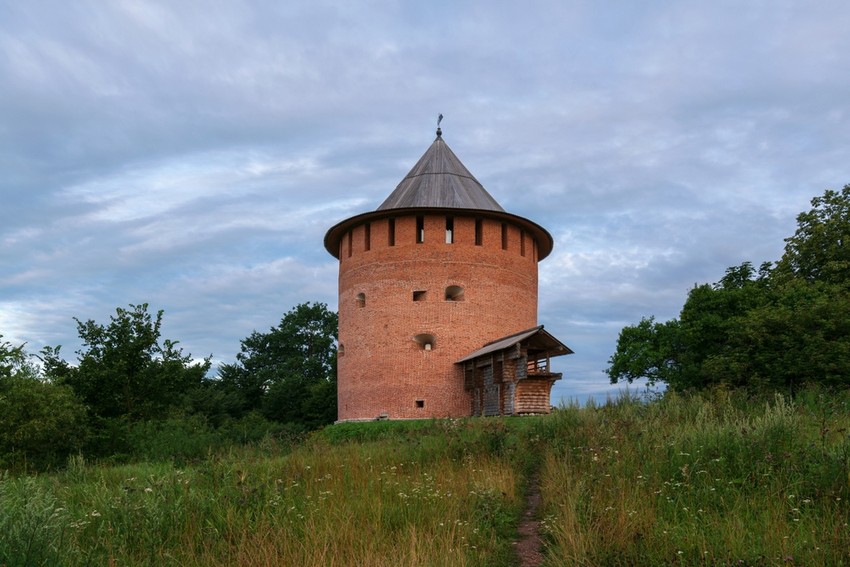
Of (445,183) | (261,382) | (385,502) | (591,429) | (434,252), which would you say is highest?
(445,183)

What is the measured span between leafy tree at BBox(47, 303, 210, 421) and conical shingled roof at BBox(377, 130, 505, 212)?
9.41 meters

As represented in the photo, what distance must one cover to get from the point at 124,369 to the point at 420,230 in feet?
35.4

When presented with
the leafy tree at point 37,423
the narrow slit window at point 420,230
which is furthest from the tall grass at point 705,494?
the narrow slit window at point 420,230

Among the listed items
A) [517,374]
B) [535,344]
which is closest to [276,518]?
[517,374]

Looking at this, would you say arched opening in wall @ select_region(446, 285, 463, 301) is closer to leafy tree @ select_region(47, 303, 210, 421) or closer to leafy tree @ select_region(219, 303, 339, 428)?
leafy tree @ select_region(47, 303, 210, 421)

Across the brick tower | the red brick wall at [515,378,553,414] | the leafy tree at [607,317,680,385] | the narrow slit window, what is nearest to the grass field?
the red brick wall at [515,378,553,414]

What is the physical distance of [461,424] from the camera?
Result: 1229 centimetres

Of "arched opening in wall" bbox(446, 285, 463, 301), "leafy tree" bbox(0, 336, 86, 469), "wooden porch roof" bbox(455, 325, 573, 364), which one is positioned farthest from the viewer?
"arched opening in wall" bbox(446, 285, 463, 301)

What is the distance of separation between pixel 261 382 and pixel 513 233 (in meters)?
23.3

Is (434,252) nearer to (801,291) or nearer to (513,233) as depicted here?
(513,233)

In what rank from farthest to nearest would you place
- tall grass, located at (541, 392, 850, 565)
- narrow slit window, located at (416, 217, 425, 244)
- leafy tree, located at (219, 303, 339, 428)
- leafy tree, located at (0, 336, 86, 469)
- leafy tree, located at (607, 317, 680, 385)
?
leafy tree, located at (219, 303, 339, 428) → leafy tree, located at (607, 317, 680, 385) → narrow slit window, located at (416, 217, 425, 244) → leafy tree, located at (0, 336, 86, 469) → tall grass, located at (541, 392, 850, 565)

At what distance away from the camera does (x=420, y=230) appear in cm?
2531

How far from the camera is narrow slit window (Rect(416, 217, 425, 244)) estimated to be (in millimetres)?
25062

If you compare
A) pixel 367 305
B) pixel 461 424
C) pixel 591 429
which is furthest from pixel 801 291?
pixel 591 429
